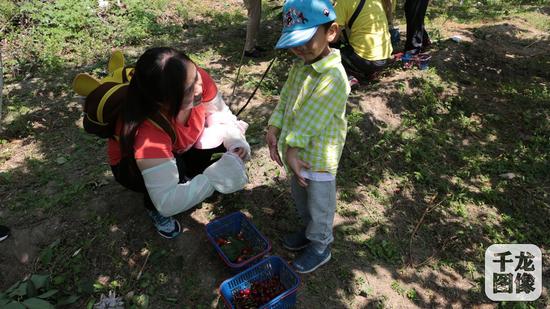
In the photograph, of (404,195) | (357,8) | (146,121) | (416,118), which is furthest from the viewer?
(416,118)

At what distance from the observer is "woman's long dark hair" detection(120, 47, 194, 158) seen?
7.44ft

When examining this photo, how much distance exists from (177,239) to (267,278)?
90 cm

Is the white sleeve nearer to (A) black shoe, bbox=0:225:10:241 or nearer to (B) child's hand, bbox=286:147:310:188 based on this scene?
(B) child's hand, bbox=286:147:310:188

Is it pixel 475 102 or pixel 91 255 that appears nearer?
pixel 91 255

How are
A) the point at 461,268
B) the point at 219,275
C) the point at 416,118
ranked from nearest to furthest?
the point at 219,275 → the point at 461,268 → the point at 416,118

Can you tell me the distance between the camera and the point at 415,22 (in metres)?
5.91

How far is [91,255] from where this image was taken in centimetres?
316

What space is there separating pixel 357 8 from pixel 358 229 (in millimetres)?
2869

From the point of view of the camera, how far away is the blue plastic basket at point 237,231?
297 cm

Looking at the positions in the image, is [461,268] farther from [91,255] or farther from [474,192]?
[91,255]

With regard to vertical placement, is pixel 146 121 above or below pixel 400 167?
above

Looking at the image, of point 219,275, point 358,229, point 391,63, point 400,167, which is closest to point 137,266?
point 219,275

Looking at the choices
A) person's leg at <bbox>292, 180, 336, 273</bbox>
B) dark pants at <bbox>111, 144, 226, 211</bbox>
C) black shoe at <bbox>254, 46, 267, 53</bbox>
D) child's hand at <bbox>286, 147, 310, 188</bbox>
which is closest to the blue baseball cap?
child's hand at <bbox>286, 147, 310, 188</bbox>

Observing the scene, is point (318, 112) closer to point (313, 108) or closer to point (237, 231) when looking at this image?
point (313, 108)
